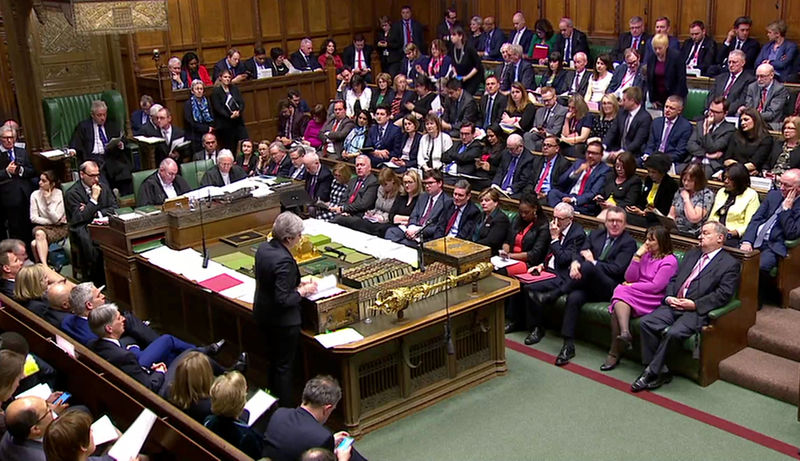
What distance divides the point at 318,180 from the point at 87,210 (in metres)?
2.13

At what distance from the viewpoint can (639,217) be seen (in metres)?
6.89

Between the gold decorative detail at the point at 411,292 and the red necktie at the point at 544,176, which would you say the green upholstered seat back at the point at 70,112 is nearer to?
the red necktie at the point at 544,176

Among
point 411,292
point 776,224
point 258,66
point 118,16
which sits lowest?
point 411,292

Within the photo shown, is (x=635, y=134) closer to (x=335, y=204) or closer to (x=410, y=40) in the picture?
(x=335, y=204)

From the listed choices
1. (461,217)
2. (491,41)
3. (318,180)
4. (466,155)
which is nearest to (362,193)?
(318,180)

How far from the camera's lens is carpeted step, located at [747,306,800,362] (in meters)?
5.94

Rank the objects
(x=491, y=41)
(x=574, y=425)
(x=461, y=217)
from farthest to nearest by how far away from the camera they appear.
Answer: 1. (x=491, y=41)
2. (x=461, y=217)
3. (x=574, y=425)

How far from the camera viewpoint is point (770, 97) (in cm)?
859

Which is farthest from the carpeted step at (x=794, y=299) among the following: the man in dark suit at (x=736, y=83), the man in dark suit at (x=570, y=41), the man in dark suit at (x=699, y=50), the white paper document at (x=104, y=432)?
the man in dark suit at (x=570, y=41)

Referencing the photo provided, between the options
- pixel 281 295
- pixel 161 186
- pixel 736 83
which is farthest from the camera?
pixel 736 83

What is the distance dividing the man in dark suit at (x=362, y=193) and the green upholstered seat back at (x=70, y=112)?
384cm

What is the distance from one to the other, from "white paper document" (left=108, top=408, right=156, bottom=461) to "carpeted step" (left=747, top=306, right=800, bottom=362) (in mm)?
4043

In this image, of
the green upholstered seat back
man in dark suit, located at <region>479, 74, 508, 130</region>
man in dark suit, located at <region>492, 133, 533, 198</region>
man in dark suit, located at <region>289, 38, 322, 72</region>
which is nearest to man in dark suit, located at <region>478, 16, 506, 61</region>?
man in dark suit, located at <region>289, 38, 322, 72</region>

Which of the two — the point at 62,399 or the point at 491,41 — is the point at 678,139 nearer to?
the point at 491,41
